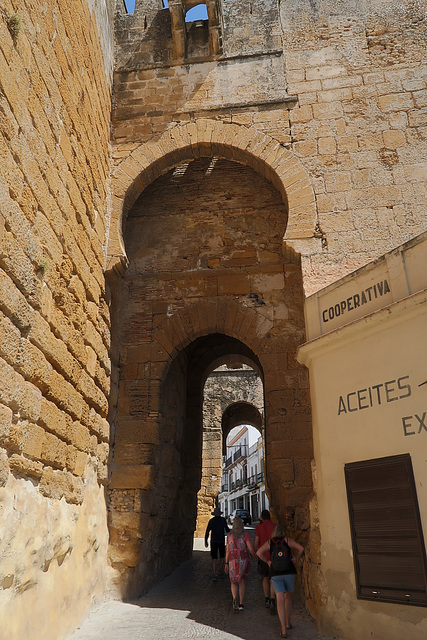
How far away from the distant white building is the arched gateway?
2543 centimetres

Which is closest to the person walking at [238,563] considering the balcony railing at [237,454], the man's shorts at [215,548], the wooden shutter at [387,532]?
the wooden shutter at [387,532]

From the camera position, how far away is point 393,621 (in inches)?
143

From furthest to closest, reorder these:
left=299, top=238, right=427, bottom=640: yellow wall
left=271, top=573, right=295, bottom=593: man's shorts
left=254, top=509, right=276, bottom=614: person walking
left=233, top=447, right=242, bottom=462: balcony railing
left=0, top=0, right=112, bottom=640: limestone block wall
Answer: left=233, top=447, right=242, bottom=462: balcony railing, left=254, top=509, right=276, bottom=614: person walking, left=271, top=573, right=295, bottom=593: man's shorts, left=299, top=238, right=427, bottom=640: yellow wall, left=0, top=0, right=112, bottom=640: limestone block wall

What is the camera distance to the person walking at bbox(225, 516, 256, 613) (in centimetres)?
534

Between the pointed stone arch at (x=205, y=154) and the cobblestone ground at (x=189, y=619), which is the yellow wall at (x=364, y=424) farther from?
the pointed stone arch at (x=205, y=154)

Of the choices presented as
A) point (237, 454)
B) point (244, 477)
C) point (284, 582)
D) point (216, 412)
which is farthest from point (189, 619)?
point (237, 454)

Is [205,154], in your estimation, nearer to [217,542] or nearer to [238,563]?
[238,563]

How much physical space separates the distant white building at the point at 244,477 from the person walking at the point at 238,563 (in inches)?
1028

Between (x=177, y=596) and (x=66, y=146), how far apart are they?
17.4ft

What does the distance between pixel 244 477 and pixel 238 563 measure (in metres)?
35.7

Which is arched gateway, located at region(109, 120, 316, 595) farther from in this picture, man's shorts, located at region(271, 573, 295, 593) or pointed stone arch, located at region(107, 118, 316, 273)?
man's shorts, located at region(271, 573, 295, 593)

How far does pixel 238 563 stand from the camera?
17.6 feet

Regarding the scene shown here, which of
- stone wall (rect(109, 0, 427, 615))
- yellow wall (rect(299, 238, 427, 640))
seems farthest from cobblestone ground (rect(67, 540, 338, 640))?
stone wall (rect(109, 0, 427, 615))

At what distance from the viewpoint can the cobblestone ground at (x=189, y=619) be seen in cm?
439
